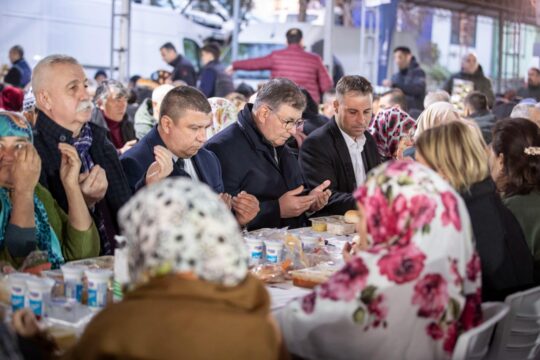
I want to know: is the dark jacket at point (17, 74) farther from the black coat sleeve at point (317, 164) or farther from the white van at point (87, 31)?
the black coat sleeve at point (317, 164)

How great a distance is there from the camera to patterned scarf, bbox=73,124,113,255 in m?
4.22

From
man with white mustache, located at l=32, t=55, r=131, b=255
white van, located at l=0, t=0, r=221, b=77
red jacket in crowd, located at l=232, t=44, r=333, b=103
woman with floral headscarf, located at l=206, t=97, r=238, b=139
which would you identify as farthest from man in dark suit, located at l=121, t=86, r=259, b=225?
white van, located at l=0, t=0, r=221, b=77

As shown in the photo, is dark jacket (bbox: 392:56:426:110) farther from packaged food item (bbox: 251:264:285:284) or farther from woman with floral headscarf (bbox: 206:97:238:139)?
packaged food item (bbox: 251:264:285:284)

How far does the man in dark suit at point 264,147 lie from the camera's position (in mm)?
5176

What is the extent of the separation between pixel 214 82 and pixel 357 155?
5355 mm

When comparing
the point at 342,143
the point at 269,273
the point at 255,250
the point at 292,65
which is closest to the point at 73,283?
the point at 269,273

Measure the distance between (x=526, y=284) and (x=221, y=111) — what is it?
3.70 m

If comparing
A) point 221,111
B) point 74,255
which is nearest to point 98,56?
point 221,111

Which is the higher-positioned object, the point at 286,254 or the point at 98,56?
the point at 98,56

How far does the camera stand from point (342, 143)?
19.1 feet

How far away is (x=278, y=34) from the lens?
55.3 ft

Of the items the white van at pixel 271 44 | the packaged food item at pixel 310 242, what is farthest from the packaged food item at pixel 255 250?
the white van at pixel 271 44

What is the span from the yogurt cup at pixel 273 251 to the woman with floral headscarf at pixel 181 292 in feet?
5.09

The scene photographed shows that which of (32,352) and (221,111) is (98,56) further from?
(32,352)
